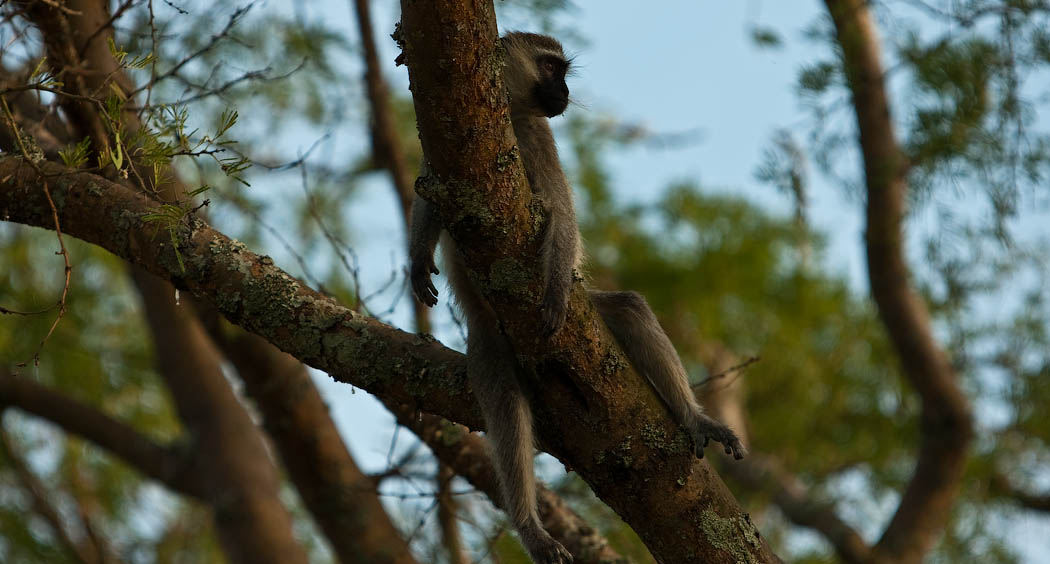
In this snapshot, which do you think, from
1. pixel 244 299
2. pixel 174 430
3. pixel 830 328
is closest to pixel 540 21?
pixel 244 299

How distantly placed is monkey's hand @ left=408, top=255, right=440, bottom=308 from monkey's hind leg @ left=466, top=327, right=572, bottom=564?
0.25 metres

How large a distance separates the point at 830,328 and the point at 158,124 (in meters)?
10.4

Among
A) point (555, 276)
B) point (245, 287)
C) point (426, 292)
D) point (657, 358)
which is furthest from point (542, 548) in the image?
point (245, 287)

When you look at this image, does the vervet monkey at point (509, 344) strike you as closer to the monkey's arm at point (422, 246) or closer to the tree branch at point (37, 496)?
the monkey's arm at point (422, 246)

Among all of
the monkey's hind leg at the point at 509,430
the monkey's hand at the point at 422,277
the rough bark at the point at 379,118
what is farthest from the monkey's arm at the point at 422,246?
the rough bark at the point at 379,118

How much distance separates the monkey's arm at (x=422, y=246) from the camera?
148 inches

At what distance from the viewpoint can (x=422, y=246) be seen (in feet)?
12.6

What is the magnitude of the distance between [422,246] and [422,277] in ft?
0.48

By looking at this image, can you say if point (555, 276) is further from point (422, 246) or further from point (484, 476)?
point (484, 476)

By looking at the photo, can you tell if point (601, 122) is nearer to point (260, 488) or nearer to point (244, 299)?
point (260, 488)

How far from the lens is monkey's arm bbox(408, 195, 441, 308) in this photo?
376cm

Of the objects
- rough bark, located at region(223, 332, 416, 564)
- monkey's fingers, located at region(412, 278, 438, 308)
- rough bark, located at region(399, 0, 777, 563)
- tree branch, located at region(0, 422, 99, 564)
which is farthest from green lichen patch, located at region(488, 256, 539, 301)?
tree branch, located at region(0, 422, 99, 564)

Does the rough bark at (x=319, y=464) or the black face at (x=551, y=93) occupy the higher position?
the black face at (x=551, y=93)

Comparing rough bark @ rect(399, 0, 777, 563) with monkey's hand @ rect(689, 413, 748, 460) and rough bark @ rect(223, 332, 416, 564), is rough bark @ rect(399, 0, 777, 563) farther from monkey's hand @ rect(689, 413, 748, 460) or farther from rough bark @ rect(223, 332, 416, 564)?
rough bark @ rect(223, 332, 416, 564)
